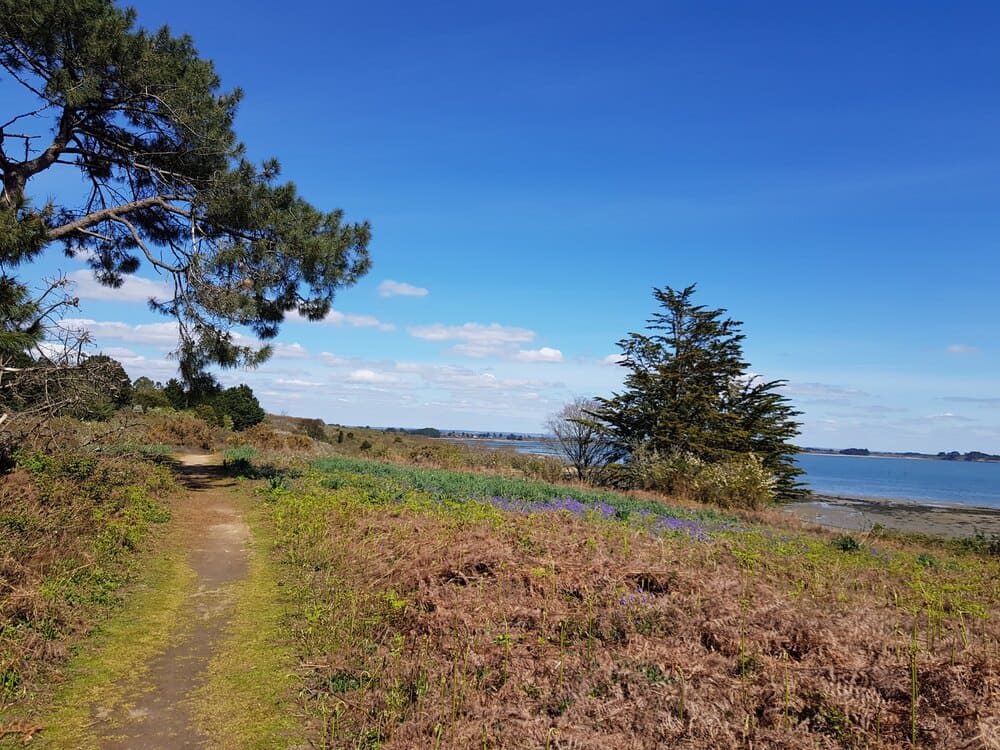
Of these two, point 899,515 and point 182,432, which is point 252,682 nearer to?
point 182,432

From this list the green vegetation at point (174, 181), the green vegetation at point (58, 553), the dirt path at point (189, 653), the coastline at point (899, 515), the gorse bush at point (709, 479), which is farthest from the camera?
the coastline at point (899, 515)

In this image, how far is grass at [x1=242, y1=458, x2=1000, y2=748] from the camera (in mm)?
3891

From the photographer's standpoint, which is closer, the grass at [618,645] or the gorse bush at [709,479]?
the grass at [618,645]

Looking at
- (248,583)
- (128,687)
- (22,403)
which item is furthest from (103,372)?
(128,687)

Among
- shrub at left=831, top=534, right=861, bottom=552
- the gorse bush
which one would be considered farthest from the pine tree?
shrub at left=831, top=534, right=861, bottom=552

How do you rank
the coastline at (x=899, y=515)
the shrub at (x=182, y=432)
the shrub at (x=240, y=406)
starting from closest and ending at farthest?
the shrub at (x=182, y=432), the coastline at (x=899, y=515), the shrub at (x=240, y=406)

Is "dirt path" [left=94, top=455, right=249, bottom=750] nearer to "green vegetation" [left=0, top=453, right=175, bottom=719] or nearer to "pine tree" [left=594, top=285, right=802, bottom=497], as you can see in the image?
"green vegetation" [left=0, top=453, right=175, bottom=719]

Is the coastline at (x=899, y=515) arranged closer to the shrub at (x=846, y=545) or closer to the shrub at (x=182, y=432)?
the shrub at (x=846, y=545)

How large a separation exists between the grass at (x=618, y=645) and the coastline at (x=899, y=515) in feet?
79.7

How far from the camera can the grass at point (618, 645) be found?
12.8 ft

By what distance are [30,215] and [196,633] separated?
1048 cm

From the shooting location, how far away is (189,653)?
5535 millimetres

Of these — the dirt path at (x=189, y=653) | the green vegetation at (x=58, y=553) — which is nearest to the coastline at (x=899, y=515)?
the dirt path at (x=189, y=653)

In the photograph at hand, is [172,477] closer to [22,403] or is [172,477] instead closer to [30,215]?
[22,403]
